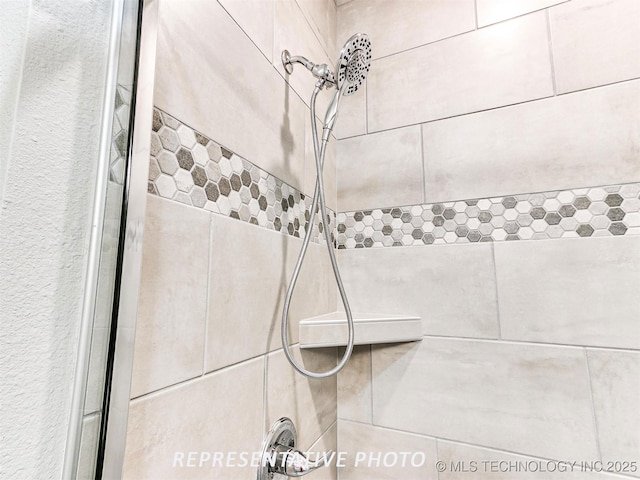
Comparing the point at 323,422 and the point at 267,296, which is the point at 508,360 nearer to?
the point at 323,422

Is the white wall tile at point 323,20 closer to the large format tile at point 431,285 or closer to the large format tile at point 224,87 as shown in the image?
the large format tile at point 224,87

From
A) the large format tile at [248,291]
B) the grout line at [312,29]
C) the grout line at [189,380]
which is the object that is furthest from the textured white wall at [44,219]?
the grout line at [312,29]

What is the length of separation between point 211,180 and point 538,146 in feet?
2.88

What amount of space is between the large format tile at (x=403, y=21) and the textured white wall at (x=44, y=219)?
3.27 ft

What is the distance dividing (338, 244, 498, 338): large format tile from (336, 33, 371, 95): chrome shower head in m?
0.51

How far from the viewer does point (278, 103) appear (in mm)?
768

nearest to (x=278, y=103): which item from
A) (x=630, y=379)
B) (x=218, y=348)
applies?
(x=218, y=348)

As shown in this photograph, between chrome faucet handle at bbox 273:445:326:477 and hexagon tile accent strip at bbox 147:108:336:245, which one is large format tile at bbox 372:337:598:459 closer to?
chrome faucet handle at bbox 273:445:326:477

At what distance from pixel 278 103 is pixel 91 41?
17.8 inches

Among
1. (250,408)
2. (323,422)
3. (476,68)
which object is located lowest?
(323,422)

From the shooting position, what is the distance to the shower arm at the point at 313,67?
30.4 inches

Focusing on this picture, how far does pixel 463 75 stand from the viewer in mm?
991

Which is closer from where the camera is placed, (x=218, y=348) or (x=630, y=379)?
(x=218, y=348)

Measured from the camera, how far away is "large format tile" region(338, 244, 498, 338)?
2.93 ft
